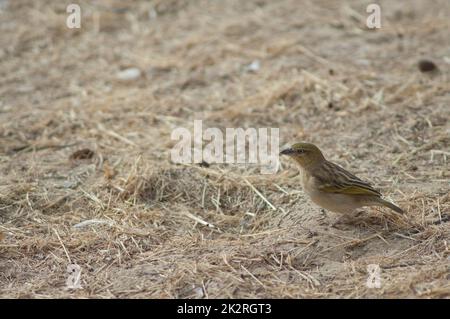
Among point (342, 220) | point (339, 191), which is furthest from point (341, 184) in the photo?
point (342, 220)

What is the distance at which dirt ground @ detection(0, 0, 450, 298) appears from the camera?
17.7ft

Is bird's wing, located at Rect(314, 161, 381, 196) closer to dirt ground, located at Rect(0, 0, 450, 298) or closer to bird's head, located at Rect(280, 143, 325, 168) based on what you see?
bird's head, located at Rect(280, 143, 325, 168)

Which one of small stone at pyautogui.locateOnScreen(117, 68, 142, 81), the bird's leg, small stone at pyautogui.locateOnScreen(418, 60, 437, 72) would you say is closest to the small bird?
the bird's leg

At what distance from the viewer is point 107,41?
10766mm

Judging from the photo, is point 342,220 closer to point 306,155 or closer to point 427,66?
point 306,155

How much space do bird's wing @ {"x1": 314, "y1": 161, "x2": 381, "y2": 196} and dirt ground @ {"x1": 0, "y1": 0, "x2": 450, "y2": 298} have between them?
309mm

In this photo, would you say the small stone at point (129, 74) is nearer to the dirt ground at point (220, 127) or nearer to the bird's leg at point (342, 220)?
the dirt ground at point (220, 127)

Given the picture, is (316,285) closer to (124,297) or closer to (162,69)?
(124,297)

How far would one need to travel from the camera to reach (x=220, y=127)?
8094 mm

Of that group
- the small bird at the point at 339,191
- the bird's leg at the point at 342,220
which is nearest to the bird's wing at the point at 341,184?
the small bird at the point at 339,191

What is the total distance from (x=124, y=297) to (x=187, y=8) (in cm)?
723

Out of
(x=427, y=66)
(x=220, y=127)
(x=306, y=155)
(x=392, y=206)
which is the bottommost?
(x=220, y=127)

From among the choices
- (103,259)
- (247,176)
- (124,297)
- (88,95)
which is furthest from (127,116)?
(124,297)

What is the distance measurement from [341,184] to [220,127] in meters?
2.50
